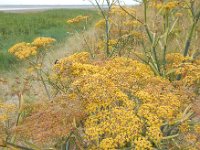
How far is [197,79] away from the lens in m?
4.10

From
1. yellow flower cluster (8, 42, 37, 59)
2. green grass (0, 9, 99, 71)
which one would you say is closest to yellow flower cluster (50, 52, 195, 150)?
yellow flower cluster (8, 42, 37, 59)

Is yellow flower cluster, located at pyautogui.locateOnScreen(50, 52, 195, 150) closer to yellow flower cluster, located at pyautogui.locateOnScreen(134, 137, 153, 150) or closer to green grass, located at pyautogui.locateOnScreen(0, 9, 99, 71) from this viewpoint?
A: yellow flower cluster, located at pyautogui.locateOnScreen(134, 137, 153, 150)

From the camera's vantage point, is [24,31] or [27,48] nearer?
[27,48]

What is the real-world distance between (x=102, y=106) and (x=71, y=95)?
31 centimetres

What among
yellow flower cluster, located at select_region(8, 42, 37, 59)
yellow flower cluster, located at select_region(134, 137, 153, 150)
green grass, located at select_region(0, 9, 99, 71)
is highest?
yellow flower cluster, located at select_region(8, 42, 37, 59)

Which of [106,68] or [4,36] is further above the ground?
[106,68]

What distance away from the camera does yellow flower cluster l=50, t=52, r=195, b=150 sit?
10.7 feet

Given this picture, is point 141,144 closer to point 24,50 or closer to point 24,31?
point 24,50

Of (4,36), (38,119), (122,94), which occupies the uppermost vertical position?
(122,94)

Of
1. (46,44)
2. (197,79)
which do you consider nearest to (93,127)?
(197,79)

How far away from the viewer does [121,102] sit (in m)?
Answer: 3.61

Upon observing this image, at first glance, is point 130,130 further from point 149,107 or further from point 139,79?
point 139,79

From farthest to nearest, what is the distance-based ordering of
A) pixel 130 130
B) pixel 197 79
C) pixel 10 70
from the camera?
pixel 10 70 → pixel 197 79 → pixel 130 130

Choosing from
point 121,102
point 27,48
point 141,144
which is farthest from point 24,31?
point 141,144
